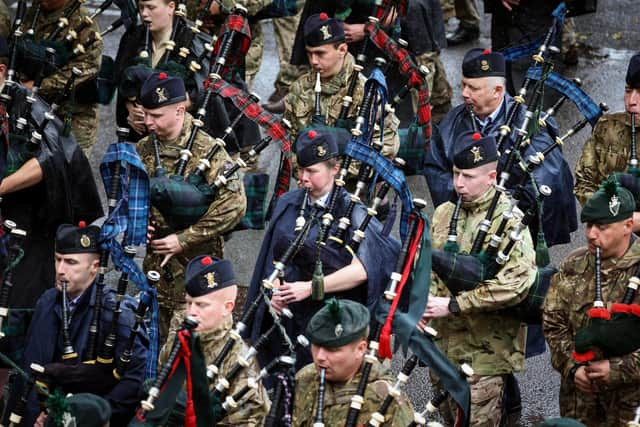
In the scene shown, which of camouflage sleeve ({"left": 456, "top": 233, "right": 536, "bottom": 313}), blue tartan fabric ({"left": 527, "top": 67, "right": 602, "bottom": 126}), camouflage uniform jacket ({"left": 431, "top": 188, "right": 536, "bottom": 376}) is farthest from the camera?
blue tartan fabric ({"left": 527, "top": 67, "right": 602, "bottom": 126})

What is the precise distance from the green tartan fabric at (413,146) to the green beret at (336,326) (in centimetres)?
314

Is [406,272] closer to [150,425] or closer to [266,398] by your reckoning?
[266,398]

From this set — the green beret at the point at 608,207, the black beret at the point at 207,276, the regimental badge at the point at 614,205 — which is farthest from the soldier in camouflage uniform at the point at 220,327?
the regimental badge at the point at 614,205

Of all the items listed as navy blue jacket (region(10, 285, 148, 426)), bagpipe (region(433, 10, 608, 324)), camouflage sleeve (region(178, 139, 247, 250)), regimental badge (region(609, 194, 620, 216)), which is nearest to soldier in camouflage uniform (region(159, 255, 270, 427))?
navy blue jacket (region(10, 285, 148, 426))

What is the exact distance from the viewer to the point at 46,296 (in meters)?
7.38

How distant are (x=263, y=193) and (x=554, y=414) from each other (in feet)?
8.16

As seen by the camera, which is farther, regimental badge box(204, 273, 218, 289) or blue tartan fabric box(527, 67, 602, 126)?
Result: blue tartan fabric box(527, 67, 602, 126)

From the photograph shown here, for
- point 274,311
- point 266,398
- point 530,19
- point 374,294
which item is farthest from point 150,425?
point 530,19

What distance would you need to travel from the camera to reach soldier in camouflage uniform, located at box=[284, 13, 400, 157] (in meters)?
9.35

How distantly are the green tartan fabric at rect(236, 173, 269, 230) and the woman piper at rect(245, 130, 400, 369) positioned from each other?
3.22 feet

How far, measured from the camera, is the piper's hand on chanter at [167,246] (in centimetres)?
828

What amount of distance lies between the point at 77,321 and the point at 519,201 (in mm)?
2941

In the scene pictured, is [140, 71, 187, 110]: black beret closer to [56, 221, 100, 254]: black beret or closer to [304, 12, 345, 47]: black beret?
[56, 221, 100, 254]: black beret

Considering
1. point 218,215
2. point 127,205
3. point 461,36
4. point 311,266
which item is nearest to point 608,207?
point 311,266
